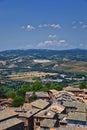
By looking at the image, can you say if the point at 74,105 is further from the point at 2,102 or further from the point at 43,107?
the point at 2,102

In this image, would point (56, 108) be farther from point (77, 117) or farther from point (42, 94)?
point (42, 94)

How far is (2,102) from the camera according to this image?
1342 inches

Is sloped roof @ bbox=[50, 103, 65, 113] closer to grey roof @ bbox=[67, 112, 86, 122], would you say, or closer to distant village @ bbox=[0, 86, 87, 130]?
distant village @ bbox=[0, 86, 87, 130]

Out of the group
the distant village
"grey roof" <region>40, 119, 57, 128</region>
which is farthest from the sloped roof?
"grey roof" <region>40, 119, 57, 128</region>

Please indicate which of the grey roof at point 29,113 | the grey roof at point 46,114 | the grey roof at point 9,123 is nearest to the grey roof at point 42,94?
the grey roof at point 29,113

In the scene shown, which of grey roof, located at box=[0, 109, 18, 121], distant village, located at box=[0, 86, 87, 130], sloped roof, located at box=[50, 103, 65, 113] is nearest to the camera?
distant village, located at box=[0, 86, 87, 130]

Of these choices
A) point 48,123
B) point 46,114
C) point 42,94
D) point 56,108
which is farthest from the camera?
point 42,94

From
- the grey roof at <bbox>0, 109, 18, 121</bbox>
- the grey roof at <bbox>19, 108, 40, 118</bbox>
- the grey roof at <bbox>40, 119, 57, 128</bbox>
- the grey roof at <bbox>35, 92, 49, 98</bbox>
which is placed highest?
the grey roof at <bbox>35, 92, 49, 98</bbox>

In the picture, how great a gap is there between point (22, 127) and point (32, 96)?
10139mm

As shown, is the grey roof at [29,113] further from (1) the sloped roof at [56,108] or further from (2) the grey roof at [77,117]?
(2) the grey roof at [77,117]

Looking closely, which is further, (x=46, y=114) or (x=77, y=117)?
(x=46, y=114)

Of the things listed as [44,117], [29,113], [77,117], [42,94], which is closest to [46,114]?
[44,117]

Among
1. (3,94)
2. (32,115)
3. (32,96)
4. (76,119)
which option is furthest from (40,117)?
(3,94)

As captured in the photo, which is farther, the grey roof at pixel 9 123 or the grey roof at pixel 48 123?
the grey roof at pixel 48 123
